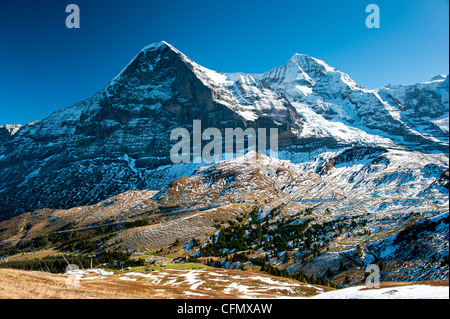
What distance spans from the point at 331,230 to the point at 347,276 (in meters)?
61.5

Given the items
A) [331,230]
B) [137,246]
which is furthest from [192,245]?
[331,230]

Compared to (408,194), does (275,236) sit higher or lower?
lower

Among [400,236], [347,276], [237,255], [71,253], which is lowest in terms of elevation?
[71,253]

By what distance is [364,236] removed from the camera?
370 feet

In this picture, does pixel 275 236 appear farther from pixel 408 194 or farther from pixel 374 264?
pixel 408 194
